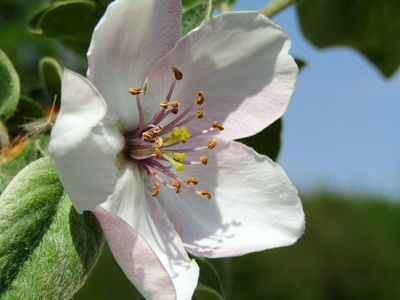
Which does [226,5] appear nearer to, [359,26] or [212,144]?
[359,26]

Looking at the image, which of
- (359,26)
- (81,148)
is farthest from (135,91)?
(359,26)

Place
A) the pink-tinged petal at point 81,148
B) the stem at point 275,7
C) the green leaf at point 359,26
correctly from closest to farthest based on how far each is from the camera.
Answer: the pink-tinged petal at point 81,148 < the stem at point 275,7 < the green leaf at point 359,26

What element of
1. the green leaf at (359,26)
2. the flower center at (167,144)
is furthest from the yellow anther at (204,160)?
the green leaf at (359,26)

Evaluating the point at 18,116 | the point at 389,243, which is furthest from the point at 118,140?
the point at 389,243

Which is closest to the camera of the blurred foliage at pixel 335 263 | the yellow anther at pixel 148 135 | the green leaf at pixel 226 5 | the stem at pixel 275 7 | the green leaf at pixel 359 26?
the yellow anther at pixel 148 135

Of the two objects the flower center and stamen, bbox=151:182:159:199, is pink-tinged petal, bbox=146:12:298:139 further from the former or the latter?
stamen, bbox=151:182:159:199

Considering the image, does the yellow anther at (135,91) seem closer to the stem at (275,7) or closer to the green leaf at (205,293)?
the green leaf at (205,293)
